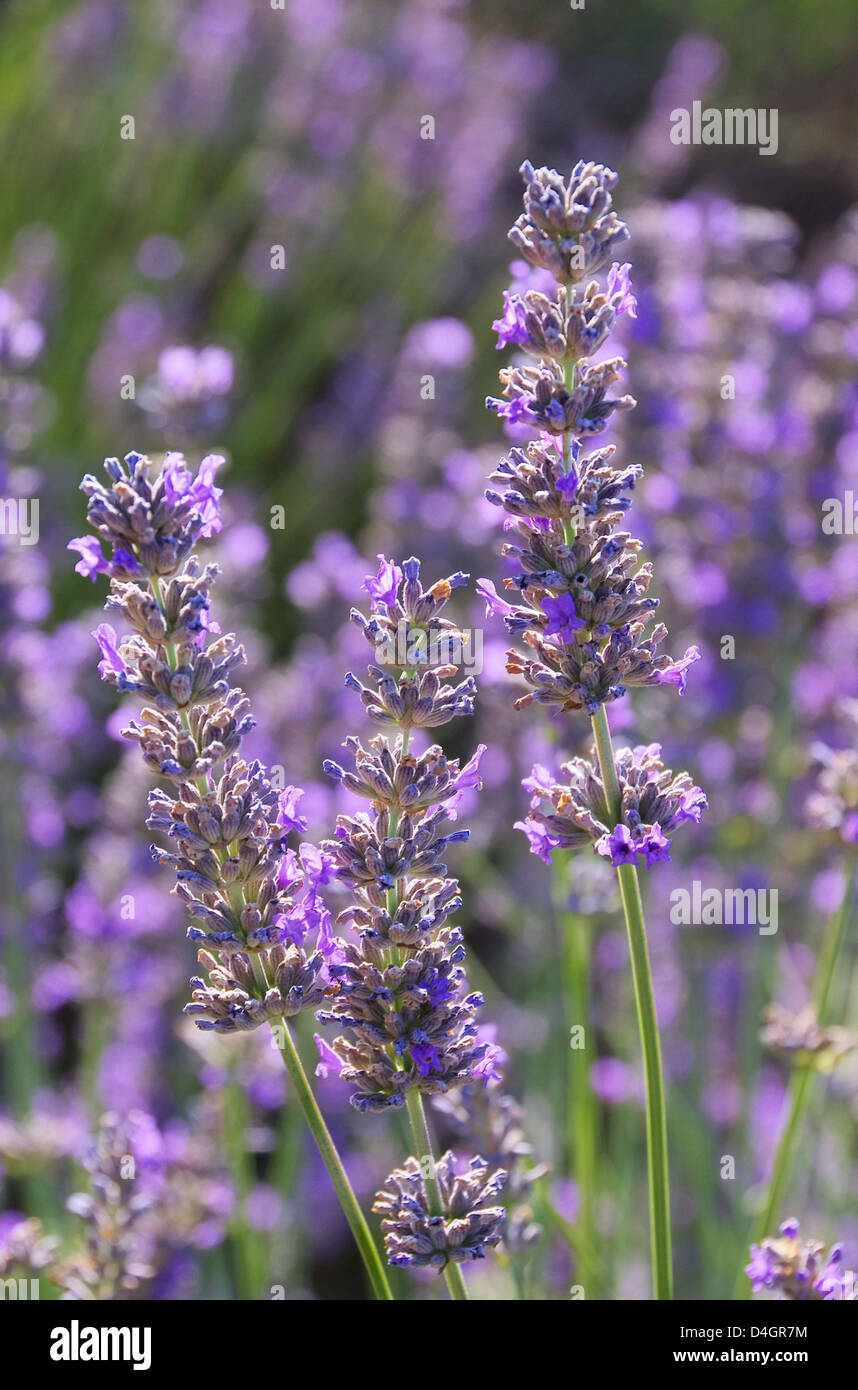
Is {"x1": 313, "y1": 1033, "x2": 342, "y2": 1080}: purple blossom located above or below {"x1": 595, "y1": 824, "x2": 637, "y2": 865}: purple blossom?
below

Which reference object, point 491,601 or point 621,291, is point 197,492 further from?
point 621,291

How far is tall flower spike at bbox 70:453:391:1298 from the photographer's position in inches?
46.1

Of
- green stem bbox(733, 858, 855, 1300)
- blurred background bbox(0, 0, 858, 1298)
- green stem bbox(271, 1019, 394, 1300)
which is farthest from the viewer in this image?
blurred background bbox(0, 0, 858, 1298)

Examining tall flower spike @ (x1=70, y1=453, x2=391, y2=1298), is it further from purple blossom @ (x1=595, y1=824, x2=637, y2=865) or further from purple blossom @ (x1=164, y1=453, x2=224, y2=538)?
purple blossom @ (x1=595, y1=824, x2=637, y2=865)

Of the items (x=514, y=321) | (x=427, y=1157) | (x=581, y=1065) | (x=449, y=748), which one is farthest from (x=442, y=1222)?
(x=449, y=748)

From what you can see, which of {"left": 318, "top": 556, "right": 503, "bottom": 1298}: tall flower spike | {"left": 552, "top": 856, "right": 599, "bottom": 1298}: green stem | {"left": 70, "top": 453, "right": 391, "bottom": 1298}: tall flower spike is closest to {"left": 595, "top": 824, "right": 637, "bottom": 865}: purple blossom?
{"left": 318, "top": 556, "right": 503, "bottom": 1298}: tall flower spike

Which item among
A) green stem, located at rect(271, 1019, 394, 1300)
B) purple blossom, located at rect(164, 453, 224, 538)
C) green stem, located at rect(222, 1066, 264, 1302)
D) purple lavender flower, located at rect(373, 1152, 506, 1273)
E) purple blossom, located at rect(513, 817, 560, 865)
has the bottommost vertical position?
green stem, located at rect(222, 1066, 264, 1302)

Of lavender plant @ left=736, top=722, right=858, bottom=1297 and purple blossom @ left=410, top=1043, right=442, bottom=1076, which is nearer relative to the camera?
purple blossom @ left=410, top=1043, right=442, bottom=1076

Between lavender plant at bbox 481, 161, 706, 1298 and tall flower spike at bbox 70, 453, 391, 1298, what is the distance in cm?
23

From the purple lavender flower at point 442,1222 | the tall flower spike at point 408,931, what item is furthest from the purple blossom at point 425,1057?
the purple lavender flower at point 442,1222

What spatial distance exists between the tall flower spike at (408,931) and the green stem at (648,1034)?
0.37ft

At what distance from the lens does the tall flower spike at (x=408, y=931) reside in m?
1.18

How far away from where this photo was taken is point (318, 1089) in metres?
3.11

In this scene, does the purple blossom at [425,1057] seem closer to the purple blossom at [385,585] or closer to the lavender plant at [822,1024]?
the purple blossom at [385,585]
